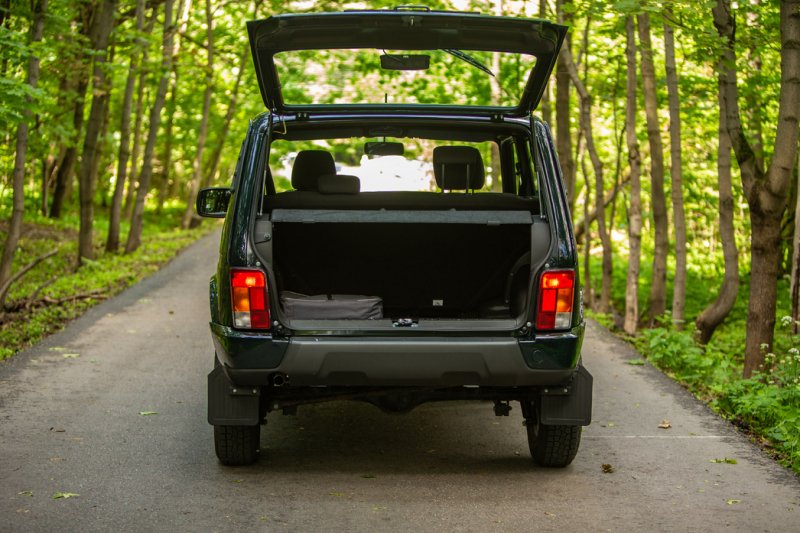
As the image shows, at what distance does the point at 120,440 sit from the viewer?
493 cm

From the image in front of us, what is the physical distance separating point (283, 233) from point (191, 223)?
68.6 ft

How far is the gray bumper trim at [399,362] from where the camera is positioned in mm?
3830

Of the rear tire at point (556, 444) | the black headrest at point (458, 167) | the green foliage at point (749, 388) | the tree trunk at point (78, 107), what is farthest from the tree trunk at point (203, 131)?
the rear tire at point (556, 444)

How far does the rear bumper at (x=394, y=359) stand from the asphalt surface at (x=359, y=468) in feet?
2.10

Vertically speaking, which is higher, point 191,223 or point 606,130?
point 606,130

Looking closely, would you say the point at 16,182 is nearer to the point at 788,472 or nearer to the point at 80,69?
the point at 80,69

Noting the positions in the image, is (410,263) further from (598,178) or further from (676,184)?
(598,178)

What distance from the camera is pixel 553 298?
392cm

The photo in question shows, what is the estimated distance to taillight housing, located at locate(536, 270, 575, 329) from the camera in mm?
3908

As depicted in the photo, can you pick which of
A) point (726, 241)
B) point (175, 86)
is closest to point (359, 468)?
point (726, 241)

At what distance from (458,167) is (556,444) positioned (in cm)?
200

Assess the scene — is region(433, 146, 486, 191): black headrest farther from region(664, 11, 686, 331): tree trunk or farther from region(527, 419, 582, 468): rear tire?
region(664, 11, 686, 331): tree trunk

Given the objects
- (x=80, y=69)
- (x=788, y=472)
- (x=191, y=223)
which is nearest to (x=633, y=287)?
(x=788, y=472)

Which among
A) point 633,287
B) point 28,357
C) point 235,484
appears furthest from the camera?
point 633,287
